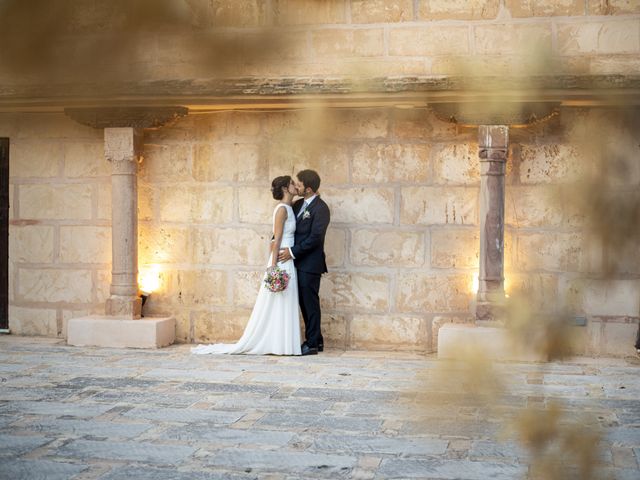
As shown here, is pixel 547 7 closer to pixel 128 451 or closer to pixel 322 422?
pixel 322 422

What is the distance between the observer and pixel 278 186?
7773 mm

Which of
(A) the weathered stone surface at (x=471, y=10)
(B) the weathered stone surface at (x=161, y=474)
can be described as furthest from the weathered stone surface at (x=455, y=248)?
(B) the weathered stone surface at (x=161, y=474)

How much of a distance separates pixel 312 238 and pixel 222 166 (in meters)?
1.23

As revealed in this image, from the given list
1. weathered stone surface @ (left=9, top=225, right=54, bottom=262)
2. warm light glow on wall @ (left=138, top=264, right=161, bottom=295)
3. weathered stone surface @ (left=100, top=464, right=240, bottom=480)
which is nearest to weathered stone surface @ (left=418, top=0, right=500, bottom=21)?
weathered stone surface @ (left=100, top=464, right=240, bottom=480)

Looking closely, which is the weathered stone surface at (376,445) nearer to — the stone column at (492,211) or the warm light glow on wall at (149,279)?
the stone column at (492,211)

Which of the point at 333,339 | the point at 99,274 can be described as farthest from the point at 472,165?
the point at 99,274

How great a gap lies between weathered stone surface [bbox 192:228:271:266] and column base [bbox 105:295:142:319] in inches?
26.3

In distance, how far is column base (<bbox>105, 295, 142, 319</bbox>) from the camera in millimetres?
8273

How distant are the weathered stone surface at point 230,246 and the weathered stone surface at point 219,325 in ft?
1.45

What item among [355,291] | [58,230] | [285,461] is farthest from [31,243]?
[285,461]

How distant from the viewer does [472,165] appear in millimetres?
7969

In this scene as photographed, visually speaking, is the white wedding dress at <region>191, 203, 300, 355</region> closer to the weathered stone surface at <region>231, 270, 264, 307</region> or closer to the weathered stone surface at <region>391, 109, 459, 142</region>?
the weathered stone surface at <region>231, 270, 264, 307</region>

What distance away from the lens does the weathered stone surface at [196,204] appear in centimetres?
848

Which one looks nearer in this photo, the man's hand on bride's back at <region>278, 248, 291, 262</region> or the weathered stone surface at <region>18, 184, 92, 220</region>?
the man's hand on bride's back at <region>278, 248, 291, 262</region>
